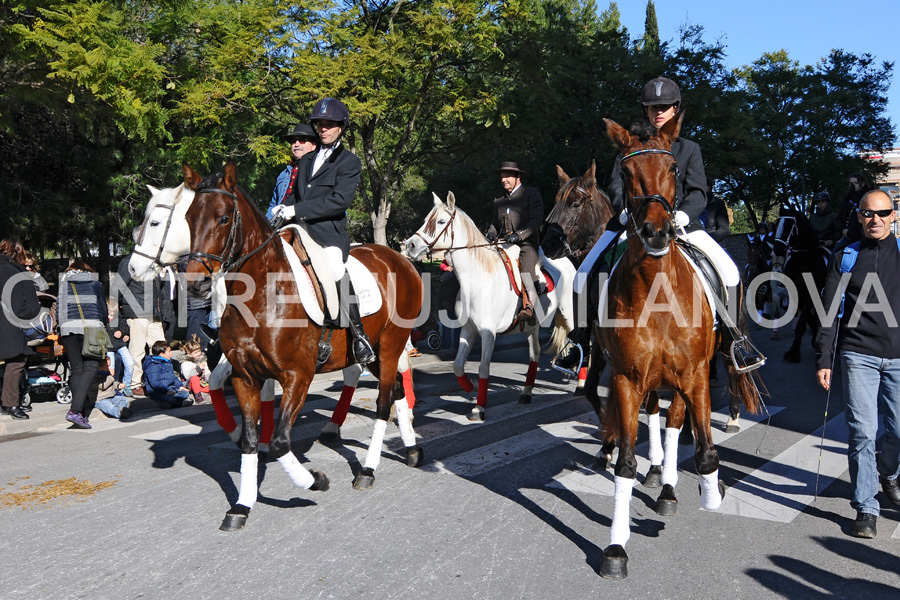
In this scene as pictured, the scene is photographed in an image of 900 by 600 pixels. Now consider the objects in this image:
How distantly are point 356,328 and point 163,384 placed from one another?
5781 millimetres

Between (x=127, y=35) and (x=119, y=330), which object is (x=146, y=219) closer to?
(x=119, y=330)

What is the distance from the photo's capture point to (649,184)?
4.95 metres

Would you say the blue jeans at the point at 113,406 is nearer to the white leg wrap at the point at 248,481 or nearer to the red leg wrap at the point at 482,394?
the red leg wrap at the point at 482,394

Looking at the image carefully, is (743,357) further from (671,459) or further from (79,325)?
(79,325)

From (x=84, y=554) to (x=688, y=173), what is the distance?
205 inches

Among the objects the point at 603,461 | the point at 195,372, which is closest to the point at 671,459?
the point at 603,461

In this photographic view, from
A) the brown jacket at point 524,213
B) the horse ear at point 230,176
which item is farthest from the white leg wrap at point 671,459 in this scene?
the brown jacket at point 524,213

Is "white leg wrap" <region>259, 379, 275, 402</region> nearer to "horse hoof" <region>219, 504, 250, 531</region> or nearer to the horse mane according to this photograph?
"horse hoof" <region>219, 504, 250, 531</region>

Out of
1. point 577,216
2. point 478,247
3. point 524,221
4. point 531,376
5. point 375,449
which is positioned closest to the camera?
point 375,449

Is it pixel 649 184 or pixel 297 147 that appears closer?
pixel 649 184

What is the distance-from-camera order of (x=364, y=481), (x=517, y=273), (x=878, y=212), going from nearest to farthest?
1. (x=878, y=212)
2. (x=364, y=481)
3. (x=517, y=273)

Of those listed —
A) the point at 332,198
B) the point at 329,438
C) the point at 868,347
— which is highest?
the point at 332,198

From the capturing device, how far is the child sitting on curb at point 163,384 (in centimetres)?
1155

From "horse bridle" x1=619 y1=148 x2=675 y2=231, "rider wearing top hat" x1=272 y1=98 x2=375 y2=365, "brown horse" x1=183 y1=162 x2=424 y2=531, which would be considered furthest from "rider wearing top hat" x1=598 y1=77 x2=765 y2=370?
"brown horse" x1=183 y1=162 x2=424 y2=531
